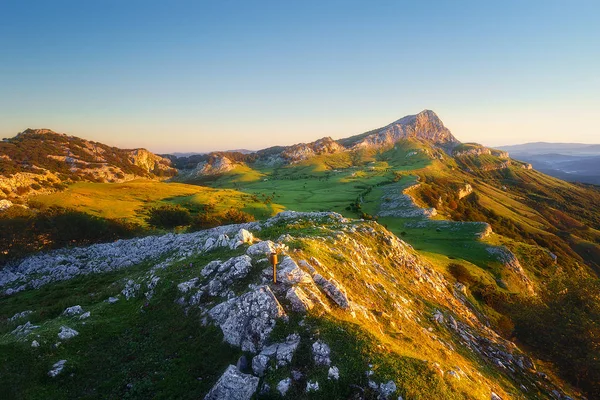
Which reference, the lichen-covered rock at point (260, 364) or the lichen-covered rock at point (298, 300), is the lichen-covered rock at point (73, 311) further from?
the lichen-covered rock at point (298, 300)

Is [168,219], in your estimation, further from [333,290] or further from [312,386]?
[312,386]

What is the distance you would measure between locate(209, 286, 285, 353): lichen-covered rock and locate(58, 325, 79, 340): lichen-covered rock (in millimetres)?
9662

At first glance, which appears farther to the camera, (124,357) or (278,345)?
(124,357)

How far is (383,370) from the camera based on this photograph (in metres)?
15.9

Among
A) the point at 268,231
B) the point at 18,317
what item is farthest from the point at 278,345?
the point at 18,317

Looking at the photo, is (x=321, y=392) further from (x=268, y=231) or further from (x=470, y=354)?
(x=268, y=231)

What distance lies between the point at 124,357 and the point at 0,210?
79070 mm

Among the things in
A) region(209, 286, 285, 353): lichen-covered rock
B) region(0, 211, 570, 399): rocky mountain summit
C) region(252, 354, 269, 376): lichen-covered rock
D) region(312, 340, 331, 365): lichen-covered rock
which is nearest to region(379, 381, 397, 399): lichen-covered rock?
region(0, 211, 570, 399): rocky mountain summit

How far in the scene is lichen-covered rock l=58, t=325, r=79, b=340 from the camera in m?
20.5

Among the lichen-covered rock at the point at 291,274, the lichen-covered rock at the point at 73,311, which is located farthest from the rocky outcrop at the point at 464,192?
the lichen-covered rock at the point at 73,311

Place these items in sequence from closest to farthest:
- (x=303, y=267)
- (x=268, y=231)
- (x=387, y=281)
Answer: (x=303, y=267) → (x=387, y=281) → (x=268, y=231)

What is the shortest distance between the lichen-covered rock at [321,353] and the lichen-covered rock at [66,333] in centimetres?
1698

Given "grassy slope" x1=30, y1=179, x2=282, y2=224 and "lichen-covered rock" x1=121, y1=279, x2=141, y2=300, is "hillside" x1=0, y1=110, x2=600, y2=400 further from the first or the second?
"grassy slope" x1=30, y1=179, x2=282, y2=224

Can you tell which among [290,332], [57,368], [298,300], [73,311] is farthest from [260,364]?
[73,311]
